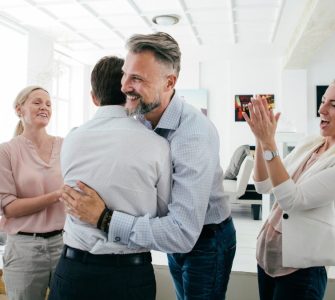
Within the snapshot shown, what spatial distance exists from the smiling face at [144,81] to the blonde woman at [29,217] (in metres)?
0.74

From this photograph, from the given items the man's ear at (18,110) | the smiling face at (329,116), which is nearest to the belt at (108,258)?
the smiling face at (329,116)

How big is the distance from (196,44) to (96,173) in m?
7.70

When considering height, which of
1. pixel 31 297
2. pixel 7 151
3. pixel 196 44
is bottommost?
pixel 31 297

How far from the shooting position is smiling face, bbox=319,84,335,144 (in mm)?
1514

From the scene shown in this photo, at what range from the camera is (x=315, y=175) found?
1376mm

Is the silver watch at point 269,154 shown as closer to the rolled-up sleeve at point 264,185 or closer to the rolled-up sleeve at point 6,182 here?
the rolled-up sleeve at point 264,185

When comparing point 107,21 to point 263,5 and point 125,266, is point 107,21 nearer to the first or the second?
point 263,5

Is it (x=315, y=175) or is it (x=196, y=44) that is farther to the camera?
(x=196, y=44)

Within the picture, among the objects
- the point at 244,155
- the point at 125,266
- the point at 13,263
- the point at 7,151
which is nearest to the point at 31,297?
the point at 13,263

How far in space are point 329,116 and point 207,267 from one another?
78 centimetres

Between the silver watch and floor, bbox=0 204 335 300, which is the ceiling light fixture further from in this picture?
the silver watch

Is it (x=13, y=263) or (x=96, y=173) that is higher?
(x=96, y=173)

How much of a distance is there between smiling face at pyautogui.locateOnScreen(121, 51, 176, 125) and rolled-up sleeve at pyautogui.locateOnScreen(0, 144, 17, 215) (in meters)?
0.89

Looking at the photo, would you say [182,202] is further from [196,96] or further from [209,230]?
[196,96]
